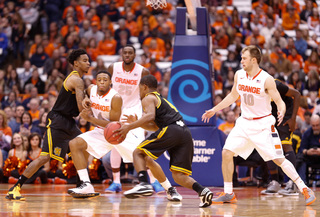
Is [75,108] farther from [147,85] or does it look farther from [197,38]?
[197,38]

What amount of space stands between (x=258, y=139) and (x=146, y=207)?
1861 mm

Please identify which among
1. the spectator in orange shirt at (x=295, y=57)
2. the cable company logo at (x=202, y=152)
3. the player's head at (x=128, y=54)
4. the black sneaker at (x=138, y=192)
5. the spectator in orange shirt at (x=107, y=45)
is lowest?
the black sneaker at (x=138, y=192)

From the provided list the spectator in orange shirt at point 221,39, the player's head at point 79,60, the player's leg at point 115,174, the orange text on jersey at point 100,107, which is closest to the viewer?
the orange text on jersey at point 100,107

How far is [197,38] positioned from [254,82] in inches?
137

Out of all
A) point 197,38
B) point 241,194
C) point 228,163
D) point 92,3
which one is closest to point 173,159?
point 228,163

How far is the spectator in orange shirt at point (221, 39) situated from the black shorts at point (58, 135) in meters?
9.60

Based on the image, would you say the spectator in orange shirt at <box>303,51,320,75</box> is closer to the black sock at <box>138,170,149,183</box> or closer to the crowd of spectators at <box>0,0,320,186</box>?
the crowd of spectators at <box>0,0,320,186</box>

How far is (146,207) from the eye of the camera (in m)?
7.11

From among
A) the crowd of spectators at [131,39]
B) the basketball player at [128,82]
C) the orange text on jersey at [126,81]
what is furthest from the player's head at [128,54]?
the crowd of spectators at [131,39]

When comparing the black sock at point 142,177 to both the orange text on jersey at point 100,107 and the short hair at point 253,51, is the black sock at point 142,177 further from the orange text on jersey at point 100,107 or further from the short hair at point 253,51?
the short hair at point 253,51

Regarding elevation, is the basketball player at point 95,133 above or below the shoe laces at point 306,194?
above

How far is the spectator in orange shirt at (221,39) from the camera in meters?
17.3

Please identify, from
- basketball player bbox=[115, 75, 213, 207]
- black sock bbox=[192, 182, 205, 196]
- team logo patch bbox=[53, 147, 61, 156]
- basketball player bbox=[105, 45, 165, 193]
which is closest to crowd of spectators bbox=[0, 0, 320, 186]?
→ basketball player bbox=[105, 45, 165, 193]

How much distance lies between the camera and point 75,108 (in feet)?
27.7
